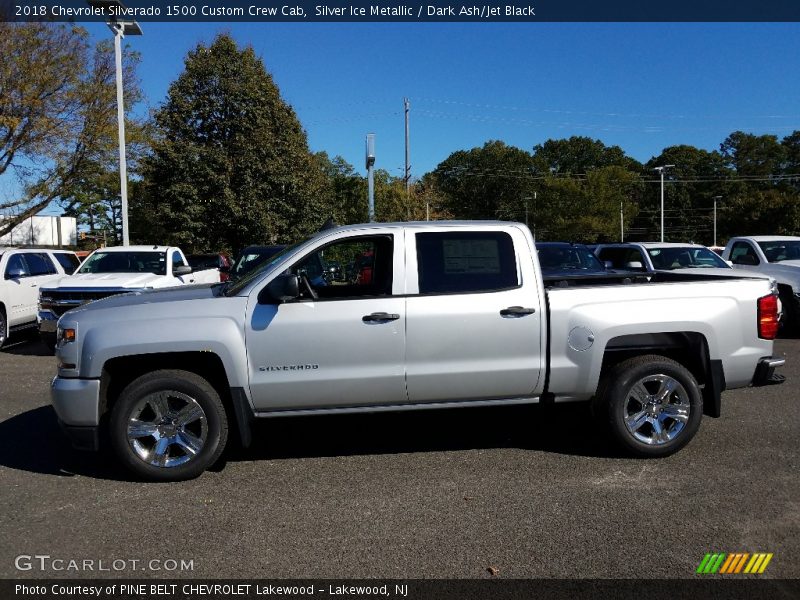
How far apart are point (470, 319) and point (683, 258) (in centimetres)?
1013

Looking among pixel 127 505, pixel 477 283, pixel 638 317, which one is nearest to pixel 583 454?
pixel 638 317

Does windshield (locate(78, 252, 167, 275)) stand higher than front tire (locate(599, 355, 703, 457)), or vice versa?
windshield (locate(78, 252, 167, 275))

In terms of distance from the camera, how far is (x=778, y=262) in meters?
12.6

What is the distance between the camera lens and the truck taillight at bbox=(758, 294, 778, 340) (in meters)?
5.41

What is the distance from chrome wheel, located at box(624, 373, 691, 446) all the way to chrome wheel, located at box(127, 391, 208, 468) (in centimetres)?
331

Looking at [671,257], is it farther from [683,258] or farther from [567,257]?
[567,257]

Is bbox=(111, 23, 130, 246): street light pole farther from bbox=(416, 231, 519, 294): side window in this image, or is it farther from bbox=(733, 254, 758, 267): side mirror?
bbox=(416, 231, 519, 294): side window

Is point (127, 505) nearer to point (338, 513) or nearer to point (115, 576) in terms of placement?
point (115, 576)

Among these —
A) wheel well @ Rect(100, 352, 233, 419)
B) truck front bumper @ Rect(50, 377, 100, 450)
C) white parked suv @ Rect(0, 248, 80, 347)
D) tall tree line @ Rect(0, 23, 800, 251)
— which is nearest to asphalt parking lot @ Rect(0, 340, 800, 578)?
truck front bumper @ Rect(50, 377, 100, 450)

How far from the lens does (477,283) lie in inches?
204

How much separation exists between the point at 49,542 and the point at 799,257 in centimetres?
1378

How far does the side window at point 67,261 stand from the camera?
14969mm

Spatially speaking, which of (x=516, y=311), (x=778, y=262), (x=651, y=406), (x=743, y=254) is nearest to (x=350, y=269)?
(x=516, y=311)

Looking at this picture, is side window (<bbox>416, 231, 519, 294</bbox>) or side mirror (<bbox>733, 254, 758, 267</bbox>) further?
side mirror (<bbox>733, 254, 758, 267</bbox>)
